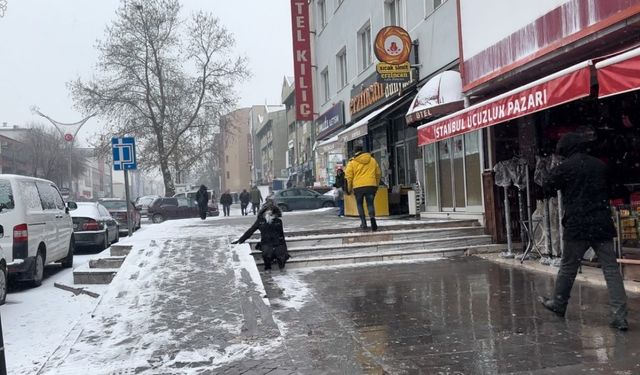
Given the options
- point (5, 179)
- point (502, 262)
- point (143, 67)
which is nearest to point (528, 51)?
point (502, 262)

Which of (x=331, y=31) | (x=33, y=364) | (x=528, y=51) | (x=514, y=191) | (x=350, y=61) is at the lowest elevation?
(x=33, y=364)

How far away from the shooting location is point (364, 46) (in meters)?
19.2

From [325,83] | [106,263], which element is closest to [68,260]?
[106,263]

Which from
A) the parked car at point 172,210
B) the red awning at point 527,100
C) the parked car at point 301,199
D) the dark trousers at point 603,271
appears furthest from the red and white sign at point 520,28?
the parked car at point 172,210

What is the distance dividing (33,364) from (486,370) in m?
4.01

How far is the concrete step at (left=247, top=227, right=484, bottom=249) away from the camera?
10039mm

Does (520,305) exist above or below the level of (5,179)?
below

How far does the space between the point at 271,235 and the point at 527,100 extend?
427 cm

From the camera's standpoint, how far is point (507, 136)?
10094 mm

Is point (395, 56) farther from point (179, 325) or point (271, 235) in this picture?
point (179, 325)

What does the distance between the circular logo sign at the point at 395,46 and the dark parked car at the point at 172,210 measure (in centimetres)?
1872

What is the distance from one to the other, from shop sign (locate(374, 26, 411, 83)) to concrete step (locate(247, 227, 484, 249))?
14.8 feet

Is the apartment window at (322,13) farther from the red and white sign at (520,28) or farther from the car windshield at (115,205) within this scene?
the red and white sign at (520,28)

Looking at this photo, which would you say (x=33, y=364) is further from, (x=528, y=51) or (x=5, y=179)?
(x=528, y=51)
